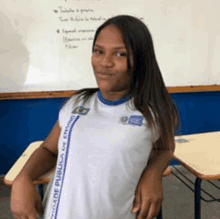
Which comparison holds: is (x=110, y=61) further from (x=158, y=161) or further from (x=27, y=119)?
(x=27, y=119)

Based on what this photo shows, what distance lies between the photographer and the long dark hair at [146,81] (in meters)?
0.65

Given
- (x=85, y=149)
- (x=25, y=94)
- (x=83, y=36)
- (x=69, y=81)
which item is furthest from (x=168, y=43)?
(x=85, y=149)

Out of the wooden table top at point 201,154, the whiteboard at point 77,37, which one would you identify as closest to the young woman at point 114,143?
the wooden table top at point 201,154

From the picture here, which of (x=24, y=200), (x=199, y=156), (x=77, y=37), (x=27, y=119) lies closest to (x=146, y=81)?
(x=24, y=200)

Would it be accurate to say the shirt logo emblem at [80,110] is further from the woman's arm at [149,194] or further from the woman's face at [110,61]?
the woman's arm at [149,194]

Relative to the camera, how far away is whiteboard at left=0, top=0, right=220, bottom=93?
1.89 meters

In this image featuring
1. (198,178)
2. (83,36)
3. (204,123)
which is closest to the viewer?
(198,178)

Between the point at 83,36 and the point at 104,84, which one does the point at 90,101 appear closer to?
the point at 104,84

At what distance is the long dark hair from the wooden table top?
369 mm

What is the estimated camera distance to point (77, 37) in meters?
1.95

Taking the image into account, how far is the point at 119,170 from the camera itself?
24.9 inches

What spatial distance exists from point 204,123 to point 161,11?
A: 1094mm

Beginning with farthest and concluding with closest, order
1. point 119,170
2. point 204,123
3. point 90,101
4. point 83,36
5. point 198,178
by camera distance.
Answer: point 204,123 → point 83,36 → point 198,178 → point 90,101 → point 119,170

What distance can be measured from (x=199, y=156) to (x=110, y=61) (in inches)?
30.1
